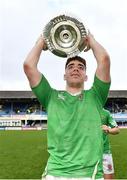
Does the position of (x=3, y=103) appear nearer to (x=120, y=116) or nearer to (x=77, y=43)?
(x=120, y=116)

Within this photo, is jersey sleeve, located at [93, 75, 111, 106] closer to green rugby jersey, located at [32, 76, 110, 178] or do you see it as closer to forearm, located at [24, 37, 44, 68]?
green rugby jersey, located at [32, 76, 110, 178]

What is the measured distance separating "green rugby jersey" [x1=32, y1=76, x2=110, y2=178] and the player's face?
13 cm

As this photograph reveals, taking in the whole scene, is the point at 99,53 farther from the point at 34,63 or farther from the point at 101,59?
the point at 34,63

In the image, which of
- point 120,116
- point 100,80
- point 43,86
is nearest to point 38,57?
point 43,86

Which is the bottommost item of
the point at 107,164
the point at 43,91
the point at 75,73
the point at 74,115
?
the point at 107,164

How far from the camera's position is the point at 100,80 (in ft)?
16.2

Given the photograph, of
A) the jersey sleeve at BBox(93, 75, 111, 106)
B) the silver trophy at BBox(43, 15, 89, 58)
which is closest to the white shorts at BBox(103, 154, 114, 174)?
the jersey sleeve at BBox(93, 75, 111, 106)

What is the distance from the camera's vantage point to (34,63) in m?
5.00

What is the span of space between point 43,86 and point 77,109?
42 cm

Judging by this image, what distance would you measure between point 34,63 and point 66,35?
0.40 m

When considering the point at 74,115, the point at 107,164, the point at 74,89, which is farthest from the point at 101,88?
the point at 107,164

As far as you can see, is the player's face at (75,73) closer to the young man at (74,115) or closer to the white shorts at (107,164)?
the young man at (74,115)

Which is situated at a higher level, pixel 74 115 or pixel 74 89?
pixel 74 89

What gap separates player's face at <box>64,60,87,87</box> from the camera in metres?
4.82
